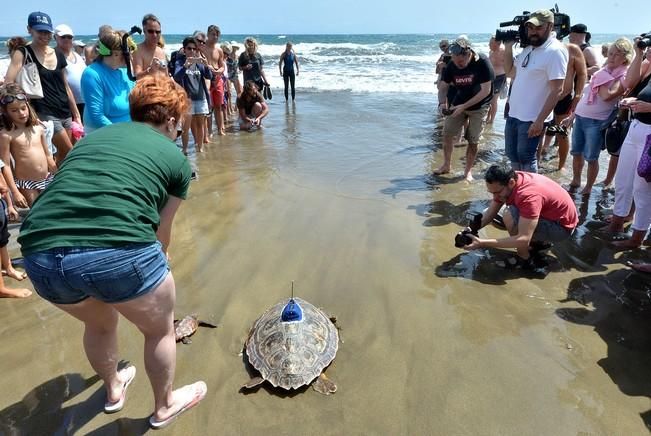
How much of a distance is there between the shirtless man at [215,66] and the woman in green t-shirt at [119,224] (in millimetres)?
6516

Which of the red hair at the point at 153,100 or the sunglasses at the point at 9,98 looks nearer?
the red hair at the point at 153,100

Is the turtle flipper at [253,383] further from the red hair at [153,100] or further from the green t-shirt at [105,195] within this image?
the red hair at [153,100]

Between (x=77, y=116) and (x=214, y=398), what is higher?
(x=77, y=116)

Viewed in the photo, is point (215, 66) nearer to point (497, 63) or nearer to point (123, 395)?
point (497, 63)

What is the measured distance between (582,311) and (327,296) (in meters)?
1.99

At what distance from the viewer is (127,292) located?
1743mm

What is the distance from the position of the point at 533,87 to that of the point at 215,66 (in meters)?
6.15

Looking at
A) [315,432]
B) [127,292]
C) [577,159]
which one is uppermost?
[127,292]

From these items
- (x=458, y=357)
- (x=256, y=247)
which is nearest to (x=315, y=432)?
(x=458, y=357)

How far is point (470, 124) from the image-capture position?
5.81 m

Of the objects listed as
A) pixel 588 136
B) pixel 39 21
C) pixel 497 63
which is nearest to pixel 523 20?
pixel 588 136

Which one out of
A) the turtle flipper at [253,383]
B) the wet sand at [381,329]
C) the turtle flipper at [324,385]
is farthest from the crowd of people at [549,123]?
the turtle flipper at [253,383]

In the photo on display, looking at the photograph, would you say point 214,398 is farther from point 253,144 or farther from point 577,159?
point 253,144

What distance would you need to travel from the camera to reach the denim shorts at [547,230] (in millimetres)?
3871
